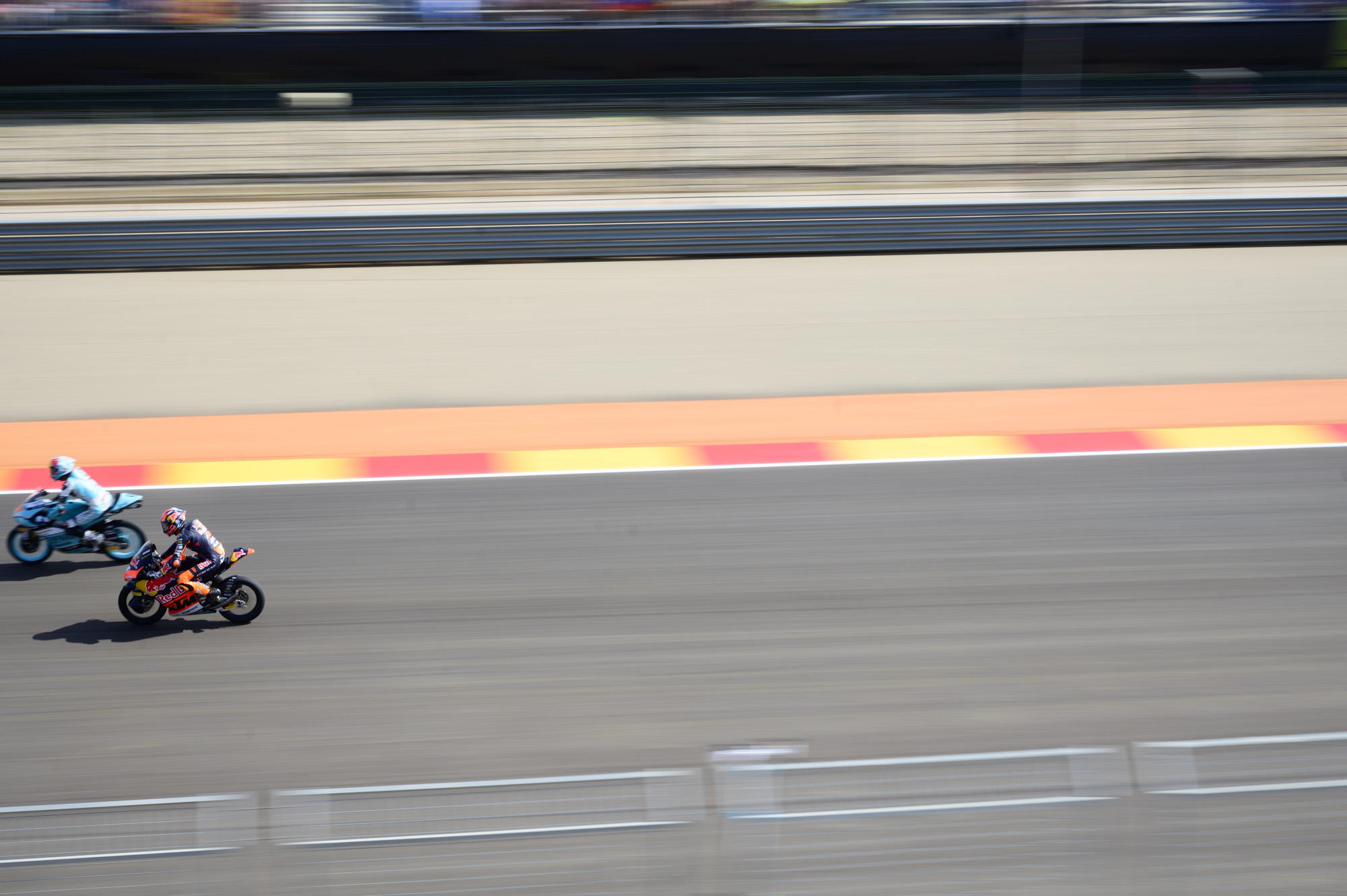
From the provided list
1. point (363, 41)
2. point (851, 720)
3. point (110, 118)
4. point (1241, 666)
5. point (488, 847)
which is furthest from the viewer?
point (363, 41)

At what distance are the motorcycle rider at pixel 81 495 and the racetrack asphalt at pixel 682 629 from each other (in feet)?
0.98

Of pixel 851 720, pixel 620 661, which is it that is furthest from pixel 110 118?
pixel 851 720

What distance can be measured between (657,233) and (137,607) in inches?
350

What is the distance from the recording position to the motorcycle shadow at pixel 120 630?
639cm

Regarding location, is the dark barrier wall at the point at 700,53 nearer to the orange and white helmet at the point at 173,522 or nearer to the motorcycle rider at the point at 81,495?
the motorcycle rider at the point at 81,495

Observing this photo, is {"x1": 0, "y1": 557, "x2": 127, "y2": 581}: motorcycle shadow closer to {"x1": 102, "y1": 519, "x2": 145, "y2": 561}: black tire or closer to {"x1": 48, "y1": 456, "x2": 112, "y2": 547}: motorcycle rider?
{"x1": 102, "y1": 519, "x2": 145, "y2": 561}: black tire

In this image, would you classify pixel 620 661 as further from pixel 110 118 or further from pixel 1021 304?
pixel 110 118

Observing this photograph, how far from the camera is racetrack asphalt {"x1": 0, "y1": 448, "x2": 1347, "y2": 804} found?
5.45 m

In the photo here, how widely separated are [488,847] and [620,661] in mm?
1834

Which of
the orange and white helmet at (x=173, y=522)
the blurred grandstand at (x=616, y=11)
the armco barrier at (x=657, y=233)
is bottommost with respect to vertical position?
the orange and white helmet at (x=173, y=522)

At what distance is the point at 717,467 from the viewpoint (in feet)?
29.7

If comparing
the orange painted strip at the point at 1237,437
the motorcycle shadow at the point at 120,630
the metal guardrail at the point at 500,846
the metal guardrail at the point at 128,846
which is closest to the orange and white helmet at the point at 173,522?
the motorcycle shadow at the point at 120,630

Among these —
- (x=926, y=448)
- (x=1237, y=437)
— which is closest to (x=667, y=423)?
(x=926, y=448)

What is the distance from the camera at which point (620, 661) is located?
20.2ft
